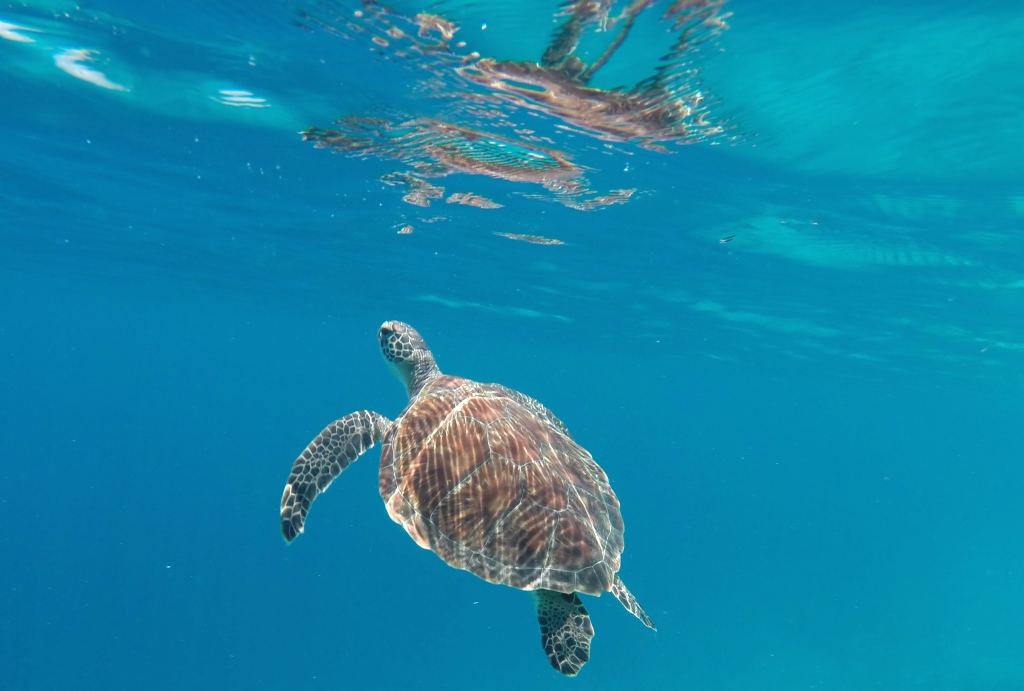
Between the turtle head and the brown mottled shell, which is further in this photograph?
the turtle head

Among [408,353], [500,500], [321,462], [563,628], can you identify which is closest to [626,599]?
[563,628]

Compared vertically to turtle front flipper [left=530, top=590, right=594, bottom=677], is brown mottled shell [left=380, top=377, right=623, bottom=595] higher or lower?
higher

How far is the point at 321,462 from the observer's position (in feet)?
20.8

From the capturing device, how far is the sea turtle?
17.0 ft

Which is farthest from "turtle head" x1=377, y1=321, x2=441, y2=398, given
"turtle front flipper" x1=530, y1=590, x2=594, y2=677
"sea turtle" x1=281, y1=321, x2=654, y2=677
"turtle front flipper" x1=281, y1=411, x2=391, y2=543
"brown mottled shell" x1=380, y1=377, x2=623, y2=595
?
"turtle front flipper" x1=530, y1=590, x2=594, y2=677

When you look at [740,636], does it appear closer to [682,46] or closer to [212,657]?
[212,657]

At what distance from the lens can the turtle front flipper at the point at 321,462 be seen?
6.03m

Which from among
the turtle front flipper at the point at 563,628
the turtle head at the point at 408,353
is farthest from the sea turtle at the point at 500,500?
the turtle head at the point at 408,353

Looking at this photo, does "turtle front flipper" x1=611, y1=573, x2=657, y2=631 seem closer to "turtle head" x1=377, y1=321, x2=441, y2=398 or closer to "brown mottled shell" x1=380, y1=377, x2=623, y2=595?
"brown mottled shell" x1=380, y1=377, x2=623, y2=595

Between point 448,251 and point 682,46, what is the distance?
501 inches

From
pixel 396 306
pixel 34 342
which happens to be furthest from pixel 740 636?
pixel 34 342

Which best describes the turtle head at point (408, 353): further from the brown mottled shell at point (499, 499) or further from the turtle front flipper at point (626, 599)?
the turtle front flipper at point (626, 599)

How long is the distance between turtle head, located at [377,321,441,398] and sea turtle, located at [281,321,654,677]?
1949 millimetres

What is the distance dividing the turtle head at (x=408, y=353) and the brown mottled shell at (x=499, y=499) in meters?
2.25
